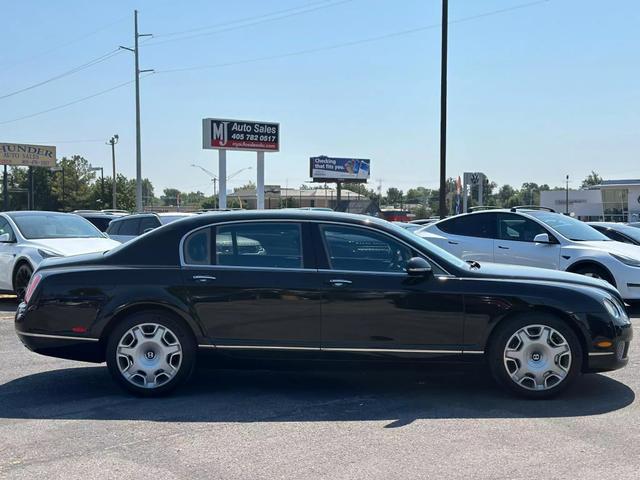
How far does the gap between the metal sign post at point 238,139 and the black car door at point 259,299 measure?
93.2 ft

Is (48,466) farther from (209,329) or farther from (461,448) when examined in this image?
(461,448)

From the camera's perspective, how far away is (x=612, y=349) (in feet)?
18.3

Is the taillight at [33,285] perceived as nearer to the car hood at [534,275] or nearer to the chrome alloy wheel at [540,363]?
the car hood at [534,275]

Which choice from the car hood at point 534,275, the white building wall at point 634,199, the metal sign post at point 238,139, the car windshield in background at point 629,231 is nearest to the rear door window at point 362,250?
the car hood at point 534,275

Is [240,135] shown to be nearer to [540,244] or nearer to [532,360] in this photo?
[540,244]

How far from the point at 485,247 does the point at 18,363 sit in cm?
738

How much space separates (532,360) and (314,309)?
1.86m

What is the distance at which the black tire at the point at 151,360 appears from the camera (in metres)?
5.66

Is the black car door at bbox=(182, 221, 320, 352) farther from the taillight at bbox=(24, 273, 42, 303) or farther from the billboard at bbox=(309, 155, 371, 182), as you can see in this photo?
the billboard at bbox=(309, 155, 371, 182)

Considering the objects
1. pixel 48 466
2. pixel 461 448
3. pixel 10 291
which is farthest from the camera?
pixel 10 291

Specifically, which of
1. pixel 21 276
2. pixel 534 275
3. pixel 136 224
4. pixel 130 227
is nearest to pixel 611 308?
pixel 534 275

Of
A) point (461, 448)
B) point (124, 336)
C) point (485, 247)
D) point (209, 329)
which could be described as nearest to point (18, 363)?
point (124, 336)

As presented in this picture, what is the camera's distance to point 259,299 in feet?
18.4

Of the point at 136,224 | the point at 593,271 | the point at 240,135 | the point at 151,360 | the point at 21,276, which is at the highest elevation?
the point at 240,135
